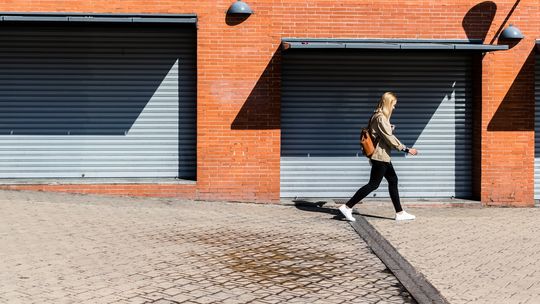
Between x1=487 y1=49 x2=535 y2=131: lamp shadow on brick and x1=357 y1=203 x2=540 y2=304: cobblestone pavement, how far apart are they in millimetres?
1454

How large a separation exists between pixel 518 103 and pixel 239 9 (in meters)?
4.95

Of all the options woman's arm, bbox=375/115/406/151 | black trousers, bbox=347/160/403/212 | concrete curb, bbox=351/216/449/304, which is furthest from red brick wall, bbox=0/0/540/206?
concrete curb, bbox=351/216/449/304

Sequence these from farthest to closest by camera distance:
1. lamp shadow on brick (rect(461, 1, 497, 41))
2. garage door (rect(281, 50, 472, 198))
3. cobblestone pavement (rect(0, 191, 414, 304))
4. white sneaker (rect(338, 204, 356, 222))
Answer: garage door (rect(281, 50, 472, 198)) → lamp shadow on brick (rect(461, 1, 497, 41)) → white sneaker (rect(338, 204, 356, 222)) → cobblestone pavement (rect(0, 191, 414, 304))

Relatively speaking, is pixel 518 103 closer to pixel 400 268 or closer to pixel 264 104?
pixel 264 104

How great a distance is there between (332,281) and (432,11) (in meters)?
6.73

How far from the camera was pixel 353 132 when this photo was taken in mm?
12367

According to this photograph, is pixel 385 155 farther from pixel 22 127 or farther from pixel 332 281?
pixel 22 127

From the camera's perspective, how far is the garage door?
1225 cm

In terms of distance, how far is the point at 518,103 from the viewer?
12164 millimetres

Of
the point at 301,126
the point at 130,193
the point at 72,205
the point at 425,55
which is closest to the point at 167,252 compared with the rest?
the point at 72,205

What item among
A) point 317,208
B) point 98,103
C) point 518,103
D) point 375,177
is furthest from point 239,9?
point 518,103

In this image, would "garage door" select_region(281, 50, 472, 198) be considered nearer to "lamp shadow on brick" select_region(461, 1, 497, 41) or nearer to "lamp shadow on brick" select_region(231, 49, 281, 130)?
"lamp shadow on brick" select_region(231, 49, 281, 130)

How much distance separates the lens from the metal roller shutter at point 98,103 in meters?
11.9

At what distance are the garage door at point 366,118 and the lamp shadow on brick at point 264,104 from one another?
1.16ft
